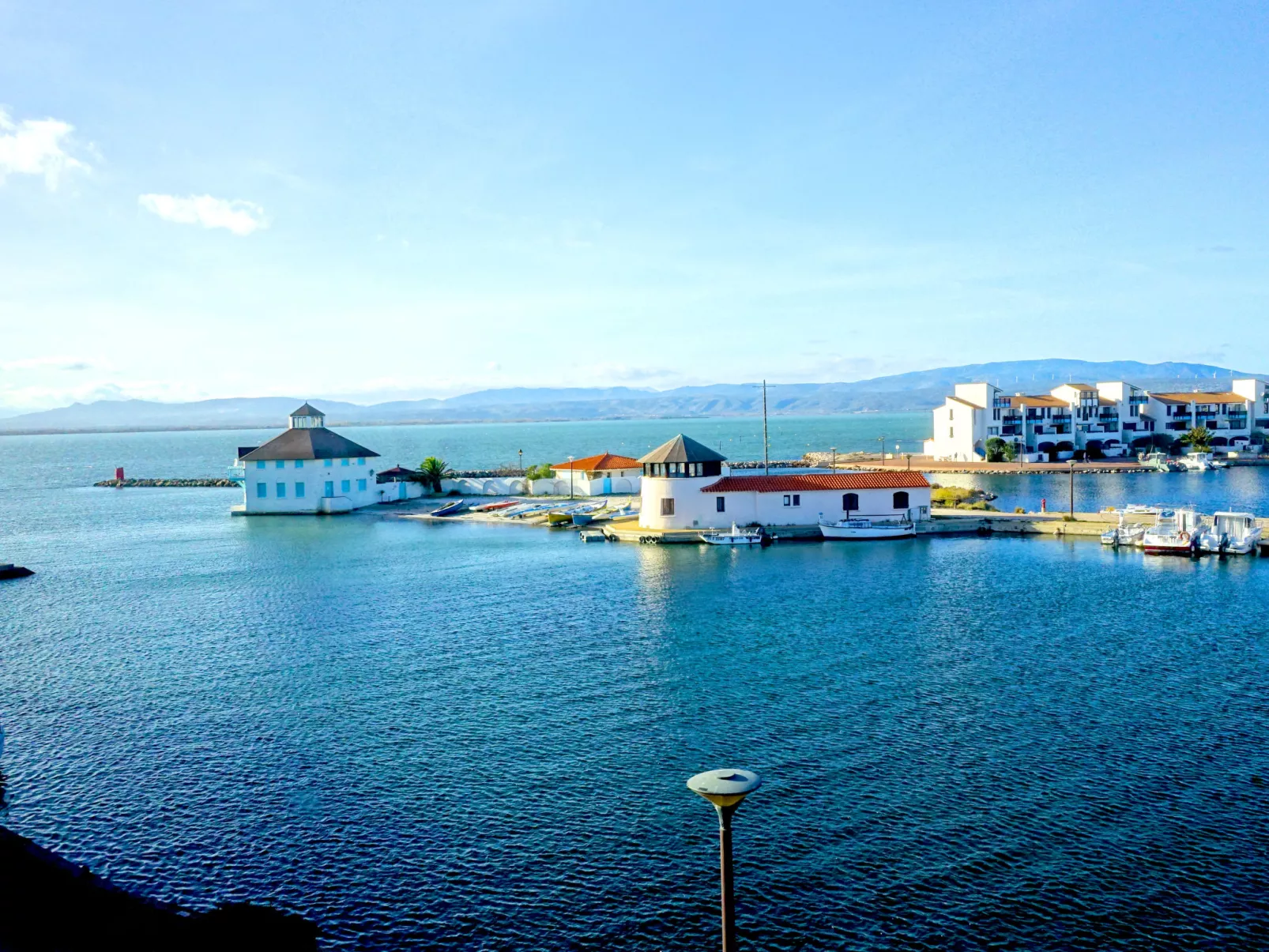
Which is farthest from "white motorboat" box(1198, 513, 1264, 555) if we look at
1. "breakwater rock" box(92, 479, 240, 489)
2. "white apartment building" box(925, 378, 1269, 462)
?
"breakwater rock" box(92, 479, 240, 489)

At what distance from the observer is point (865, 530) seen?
2090 inches

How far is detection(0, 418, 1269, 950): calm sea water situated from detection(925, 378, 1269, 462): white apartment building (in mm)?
71808

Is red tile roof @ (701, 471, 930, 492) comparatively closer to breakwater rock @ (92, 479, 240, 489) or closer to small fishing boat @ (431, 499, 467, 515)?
small fishing boat @ (431, 499, 467, 515)

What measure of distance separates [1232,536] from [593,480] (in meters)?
43.6

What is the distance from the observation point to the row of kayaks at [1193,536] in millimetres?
46750

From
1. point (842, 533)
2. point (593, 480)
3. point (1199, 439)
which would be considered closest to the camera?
point (842, 533)

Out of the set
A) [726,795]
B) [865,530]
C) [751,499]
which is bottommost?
[865,530]

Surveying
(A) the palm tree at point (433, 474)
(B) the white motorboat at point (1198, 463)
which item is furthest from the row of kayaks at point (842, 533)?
(B) the white motorboat at point (1198, 463)

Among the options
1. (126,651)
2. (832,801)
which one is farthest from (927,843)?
(126,651)

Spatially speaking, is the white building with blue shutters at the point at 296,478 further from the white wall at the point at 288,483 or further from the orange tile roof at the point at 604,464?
the orange tile roof at the point at 604,464

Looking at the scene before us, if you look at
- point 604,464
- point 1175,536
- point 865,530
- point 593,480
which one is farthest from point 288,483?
point 1175,536

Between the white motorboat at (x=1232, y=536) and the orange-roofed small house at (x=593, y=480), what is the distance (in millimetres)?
40140

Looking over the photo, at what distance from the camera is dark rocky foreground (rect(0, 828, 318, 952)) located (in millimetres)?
13750

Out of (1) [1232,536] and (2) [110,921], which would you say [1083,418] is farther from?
(2) [110,921]
